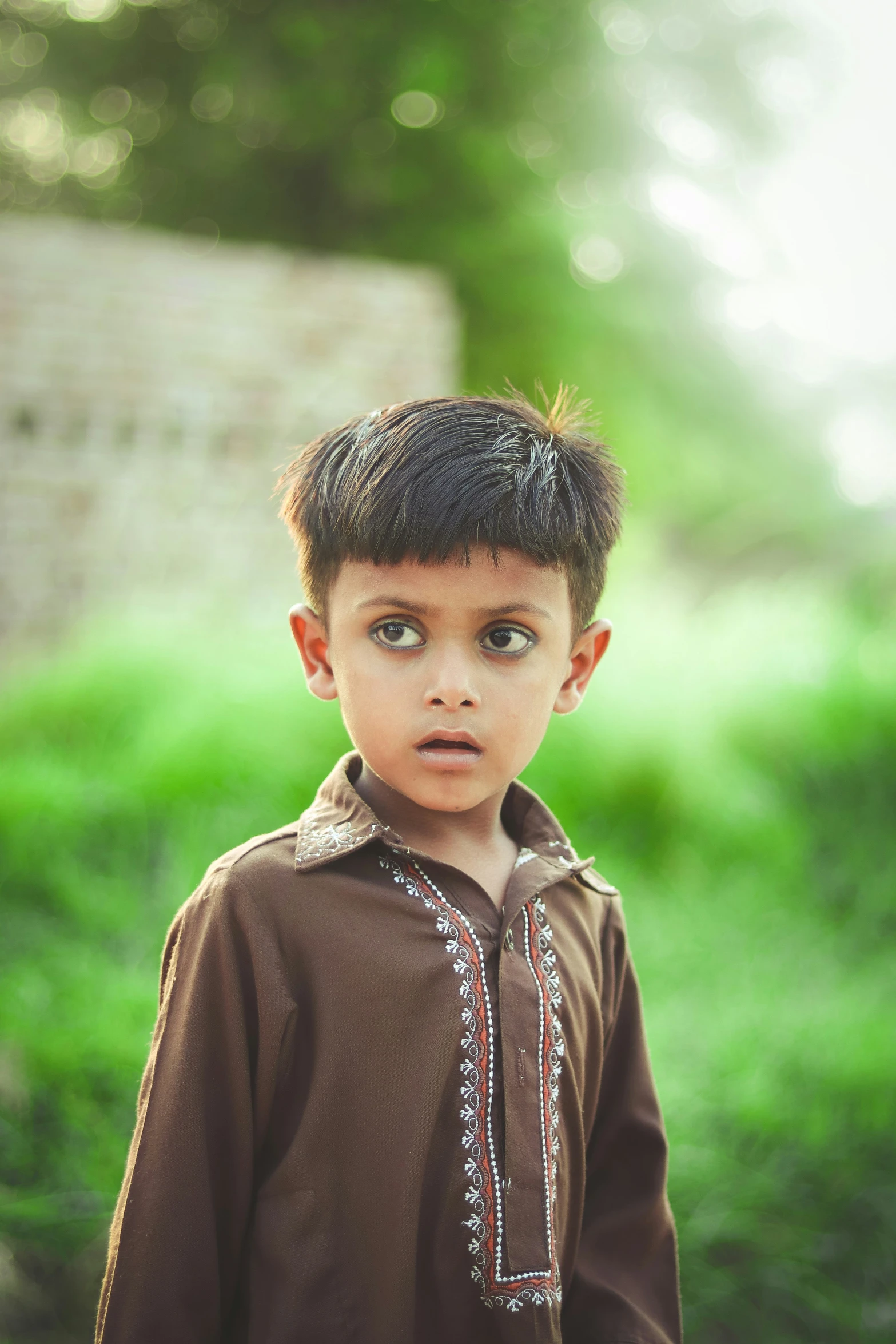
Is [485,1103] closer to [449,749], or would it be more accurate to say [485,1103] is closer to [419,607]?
[449,749]

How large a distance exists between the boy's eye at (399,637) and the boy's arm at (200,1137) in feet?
1.01

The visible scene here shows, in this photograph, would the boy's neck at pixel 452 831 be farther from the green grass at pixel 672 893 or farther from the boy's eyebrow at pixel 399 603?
the green grass at pixel 672 893

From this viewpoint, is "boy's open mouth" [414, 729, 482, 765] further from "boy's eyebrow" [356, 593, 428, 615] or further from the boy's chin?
"boy's eyebrow" [356, 593, 428, 615]

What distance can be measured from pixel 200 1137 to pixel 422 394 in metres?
6.55

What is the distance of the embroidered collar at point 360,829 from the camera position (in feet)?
4.04

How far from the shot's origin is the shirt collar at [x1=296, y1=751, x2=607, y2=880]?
1230 millimetres

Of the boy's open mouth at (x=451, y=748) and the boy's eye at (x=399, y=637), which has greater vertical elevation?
the boy's eye at (x=399, y=637)

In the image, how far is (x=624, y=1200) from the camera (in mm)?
1461

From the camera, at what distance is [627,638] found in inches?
212

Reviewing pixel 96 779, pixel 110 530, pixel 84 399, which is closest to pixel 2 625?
pixel 110 530

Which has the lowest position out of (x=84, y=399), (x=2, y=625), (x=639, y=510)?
(x=2, y=625)

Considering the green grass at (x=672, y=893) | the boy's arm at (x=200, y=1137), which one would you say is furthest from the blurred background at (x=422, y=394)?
the boy's arm at (x=200, y=1137)

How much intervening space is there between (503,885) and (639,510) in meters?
9.29

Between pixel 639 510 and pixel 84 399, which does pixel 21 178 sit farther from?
pixel 639 510
